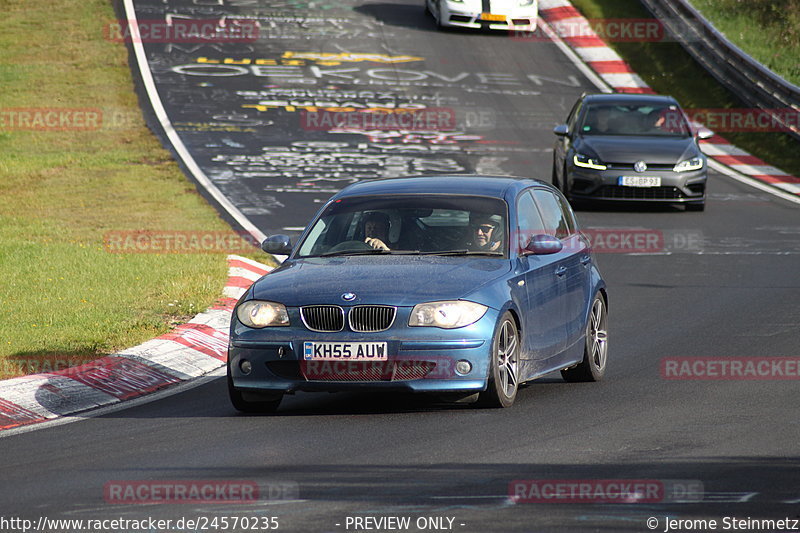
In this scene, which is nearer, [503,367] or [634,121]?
[503,367]

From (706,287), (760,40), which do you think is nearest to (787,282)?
(706,287)

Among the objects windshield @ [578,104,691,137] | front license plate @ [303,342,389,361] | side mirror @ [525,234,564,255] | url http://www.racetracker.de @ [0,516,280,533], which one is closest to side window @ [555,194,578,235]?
side mirror @ [525,234,564,255]

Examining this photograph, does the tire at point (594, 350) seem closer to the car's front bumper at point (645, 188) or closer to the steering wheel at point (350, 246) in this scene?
the steering wheel at point (350, 246)

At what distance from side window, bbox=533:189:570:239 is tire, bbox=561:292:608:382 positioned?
576 mm

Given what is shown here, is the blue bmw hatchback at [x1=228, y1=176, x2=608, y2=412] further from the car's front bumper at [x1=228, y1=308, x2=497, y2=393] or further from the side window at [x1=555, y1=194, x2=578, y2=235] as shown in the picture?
the side window at [x1=555, y1=194, x2=578, y2=235]

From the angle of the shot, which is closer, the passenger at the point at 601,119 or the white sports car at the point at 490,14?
the passenger at the point at 601,119

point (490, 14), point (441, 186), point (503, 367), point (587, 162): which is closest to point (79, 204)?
point (587, 162)

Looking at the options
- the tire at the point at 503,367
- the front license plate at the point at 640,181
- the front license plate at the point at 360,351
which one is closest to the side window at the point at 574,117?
the front license plate at the point at 640,181

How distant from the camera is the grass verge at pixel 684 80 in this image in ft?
93.4

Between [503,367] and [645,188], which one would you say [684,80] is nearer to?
[645,188]

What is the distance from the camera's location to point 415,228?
995 centimetres

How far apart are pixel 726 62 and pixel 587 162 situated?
11375mm

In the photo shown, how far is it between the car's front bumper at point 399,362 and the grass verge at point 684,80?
19.3 m

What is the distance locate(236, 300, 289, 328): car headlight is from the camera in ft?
29.7
